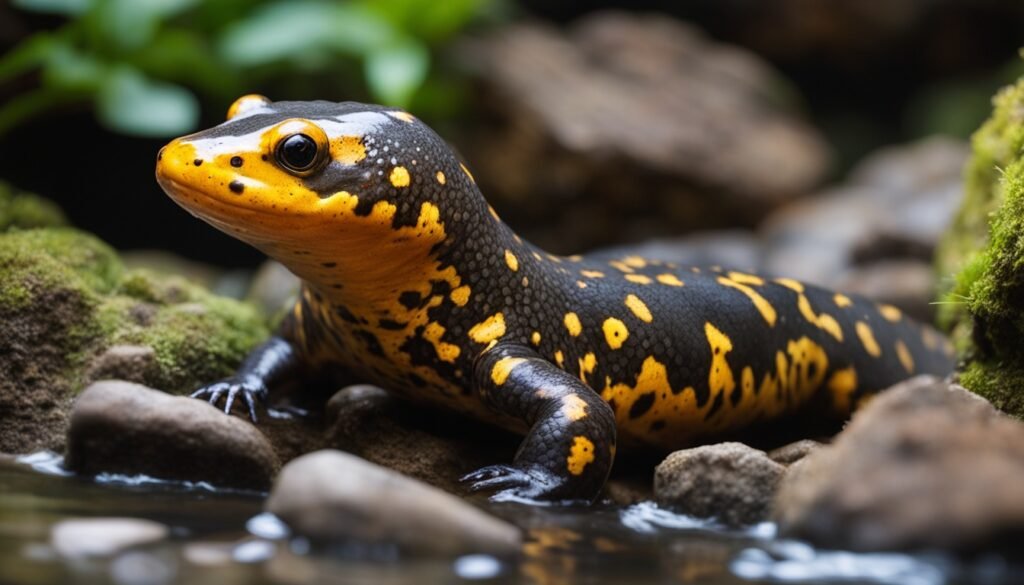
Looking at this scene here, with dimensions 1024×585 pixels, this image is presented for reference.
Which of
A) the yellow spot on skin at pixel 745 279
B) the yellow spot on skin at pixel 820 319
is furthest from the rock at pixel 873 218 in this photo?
the yellow spot on skin at pixel 745 279

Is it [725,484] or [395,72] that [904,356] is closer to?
[725,484]

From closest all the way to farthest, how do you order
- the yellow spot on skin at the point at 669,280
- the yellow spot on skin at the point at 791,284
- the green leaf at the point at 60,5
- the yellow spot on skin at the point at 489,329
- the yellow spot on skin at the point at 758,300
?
the yellow spot on skin at the point at 489,329, the yellow spot on skin at the point at 669,280, the yellow spot on skin at the point at 758,300, the yellow spot on skin at the point at 791,284, the green leaf at the point at 60,5

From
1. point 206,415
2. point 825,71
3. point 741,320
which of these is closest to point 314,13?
point 741,320

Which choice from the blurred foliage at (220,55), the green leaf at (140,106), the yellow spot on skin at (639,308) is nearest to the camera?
the yellow spot on skin at (639,308)

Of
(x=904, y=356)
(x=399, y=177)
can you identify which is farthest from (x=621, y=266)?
(x=904, y=356)

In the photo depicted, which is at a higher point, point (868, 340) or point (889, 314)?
point (889, 314)

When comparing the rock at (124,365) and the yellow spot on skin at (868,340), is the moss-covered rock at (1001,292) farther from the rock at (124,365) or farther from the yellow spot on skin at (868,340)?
the rock at (124,365)
